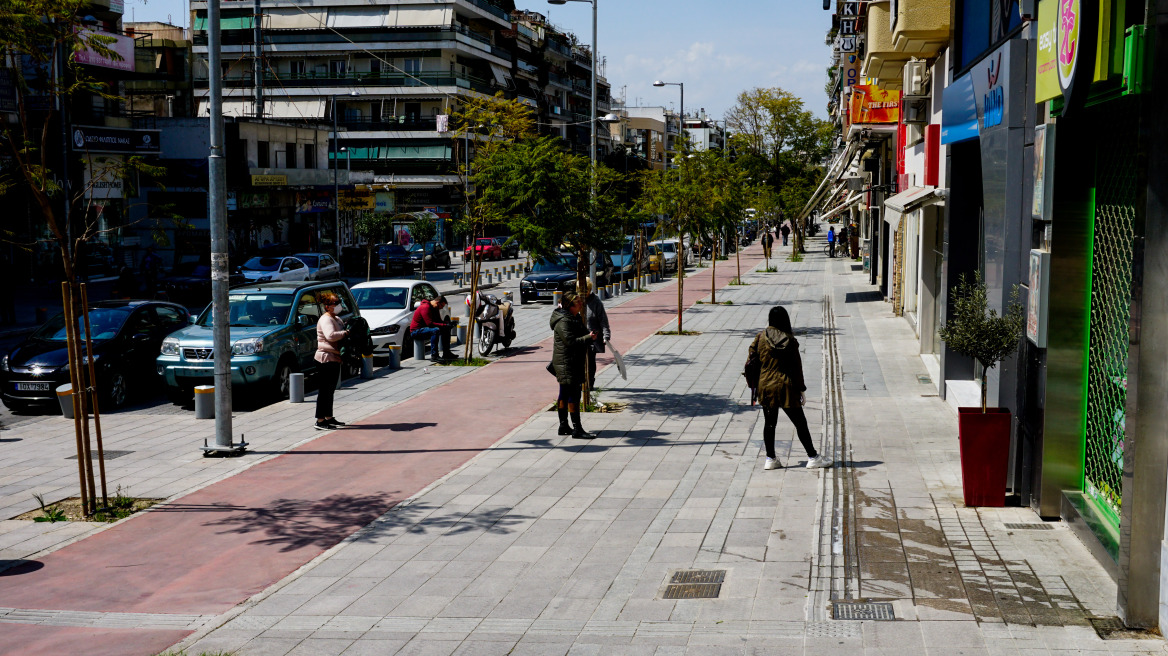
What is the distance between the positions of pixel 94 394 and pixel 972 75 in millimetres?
Result: 9321

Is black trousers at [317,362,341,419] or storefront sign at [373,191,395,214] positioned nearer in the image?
black trousers at [317,362,341,419]

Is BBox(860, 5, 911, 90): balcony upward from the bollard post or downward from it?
upward

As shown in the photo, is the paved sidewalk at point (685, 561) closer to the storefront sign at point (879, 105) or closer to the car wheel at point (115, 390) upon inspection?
the car wheel at point (115, 390)

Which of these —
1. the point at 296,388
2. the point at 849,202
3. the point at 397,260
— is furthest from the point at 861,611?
the point at 397,260

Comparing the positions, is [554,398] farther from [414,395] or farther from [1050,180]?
[1050,180]

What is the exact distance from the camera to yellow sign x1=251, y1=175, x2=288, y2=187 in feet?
164

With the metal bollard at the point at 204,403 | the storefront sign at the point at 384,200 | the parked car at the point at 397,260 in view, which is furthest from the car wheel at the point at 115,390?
the storefront sign at the point at 384,200

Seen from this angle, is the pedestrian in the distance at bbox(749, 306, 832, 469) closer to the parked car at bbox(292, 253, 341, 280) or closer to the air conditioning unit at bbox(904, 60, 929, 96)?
the air conditioning unit at bbox(904, 60, 929, 96)


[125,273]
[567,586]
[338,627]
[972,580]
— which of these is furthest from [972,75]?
[125,273]

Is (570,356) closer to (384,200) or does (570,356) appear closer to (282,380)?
(282,380)

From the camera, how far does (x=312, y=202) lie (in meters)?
56.1

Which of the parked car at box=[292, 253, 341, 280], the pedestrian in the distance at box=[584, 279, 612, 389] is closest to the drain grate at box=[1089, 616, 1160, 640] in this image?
the pedestrian in the distance at box=[584, 279, 612, 389]

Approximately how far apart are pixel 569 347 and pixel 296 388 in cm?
521

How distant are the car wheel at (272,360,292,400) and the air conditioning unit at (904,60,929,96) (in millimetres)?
11668
